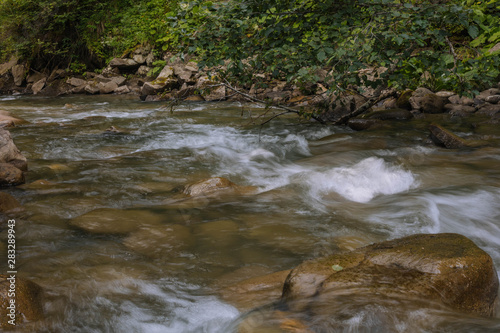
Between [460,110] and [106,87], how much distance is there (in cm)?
1354

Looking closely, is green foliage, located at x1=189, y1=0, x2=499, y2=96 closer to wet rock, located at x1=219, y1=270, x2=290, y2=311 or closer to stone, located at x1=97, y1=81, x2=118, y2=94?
wet rock, located at x1=219, y1=270, x2=290, y2=311

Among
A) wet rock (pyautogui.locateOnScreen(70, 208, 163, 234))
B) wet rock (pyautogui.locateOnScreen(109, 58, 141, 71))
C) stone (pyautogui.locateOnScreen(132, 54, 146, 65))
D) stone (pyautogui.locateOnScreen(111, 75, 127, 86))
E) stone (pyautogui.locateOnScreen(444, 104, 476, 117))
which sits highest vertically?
stone (pyautogui.locateOnScreen(132, 54, 146, 65))

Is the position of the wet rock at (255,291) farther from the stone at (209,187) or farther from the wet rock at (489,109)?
the wet rock at (489,109)

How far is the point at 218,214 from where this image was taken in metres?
3.95

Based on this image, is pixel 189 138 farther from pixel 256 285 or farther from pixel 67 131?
pixel 256 285

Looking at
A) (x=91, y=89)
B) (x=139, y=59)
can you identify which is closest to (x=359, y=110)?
(x=91, y=89)

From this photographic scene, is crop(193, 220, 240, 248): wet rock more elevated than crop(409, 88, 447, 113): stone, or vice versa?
crop(409, 88, 447, 113): stone

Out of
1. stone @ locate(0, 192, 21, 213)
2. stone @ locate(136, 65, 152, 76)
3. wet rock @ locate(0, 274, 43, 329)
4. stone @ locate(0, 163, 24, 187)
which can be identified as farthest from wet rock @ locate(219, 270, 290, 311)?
stone @ locate(136, 65, 152, 76)

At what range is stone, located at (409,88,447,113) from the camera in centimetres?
945

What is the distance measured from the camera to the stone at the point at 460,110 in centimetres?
887

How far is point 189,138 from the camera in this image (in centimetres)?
786

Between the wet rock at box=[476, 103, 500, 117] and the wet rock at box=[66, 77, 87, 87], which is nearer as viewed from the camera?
the wet rock at box=[476, 103, 500, 117]

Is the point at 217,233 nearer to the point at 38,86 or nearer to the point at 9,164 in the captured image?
the point at 9,164

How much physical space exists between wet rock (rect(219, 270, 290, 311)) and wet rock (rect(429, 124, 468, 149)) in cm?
498
